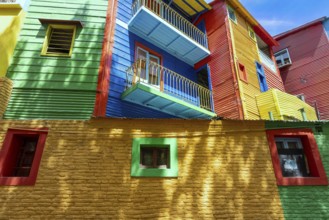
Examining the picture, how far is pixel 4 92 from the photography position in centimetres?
650

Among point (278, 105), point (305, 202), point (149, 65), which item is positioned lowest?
point (305, 202)

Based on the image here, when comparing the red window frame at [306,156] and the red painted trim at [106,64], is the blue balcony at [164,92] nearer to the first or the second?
the red painted trim at [106,64]

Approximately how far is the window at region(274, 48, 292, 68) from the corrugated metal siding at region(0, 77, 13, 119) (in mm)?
17196

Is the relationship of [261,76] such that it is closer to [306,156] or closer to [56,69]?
[306,156]

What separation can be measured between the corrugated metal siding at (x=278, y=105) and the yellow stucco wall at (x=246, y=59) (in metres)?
0.34

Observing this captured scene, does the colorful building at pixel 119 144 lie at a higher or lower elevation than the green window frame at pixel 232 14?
lower

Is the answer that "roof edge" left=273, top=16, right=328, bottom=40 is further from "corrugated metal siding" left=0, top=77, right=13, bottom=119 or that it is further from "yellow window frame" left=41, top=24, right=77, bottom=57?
"corrugated metal siding" left=0, top=77, right=13, bottom=119

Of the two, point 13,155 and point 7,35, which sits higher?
point 7,35

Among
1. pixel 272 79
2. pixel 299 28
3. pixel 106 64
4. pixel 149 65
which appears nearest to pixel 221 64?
pixel 149 65

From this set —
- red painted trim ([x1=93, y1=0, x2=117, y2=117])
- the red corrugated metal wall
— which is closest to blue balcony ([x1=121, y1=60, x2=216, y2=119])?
the red corrugated metal wall

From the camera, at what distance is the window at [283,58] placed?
642 inches

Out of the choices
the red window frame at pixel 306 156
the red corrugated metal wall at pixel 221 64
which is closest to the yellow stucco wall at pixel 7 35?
the red corrugated metal wall at pixel 221 64

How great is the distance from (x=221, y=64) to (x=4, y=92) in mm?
9143

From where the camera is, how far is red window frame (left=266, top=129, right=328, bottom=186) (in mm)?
6495
